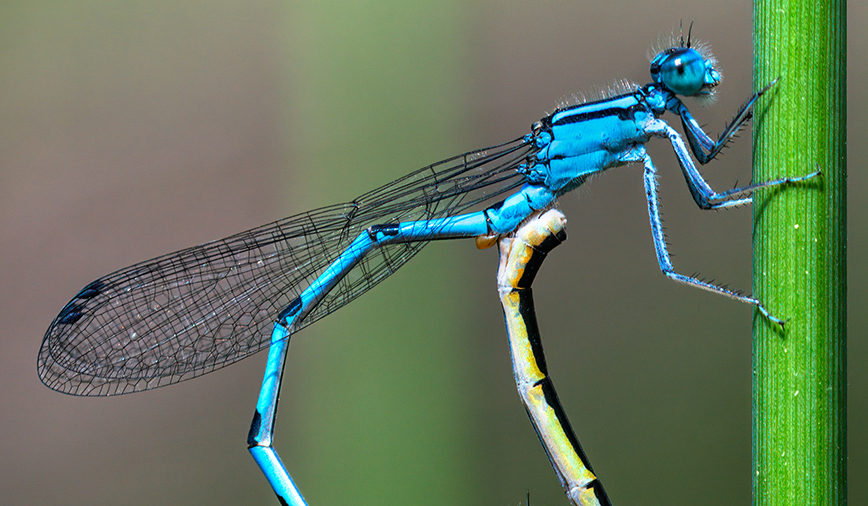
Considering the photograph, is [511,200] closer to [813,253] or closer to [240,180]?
[813,253]

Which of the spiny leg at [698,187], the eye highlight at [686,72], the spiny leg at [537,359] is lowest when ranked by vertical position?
the spiny leg at [537,359]

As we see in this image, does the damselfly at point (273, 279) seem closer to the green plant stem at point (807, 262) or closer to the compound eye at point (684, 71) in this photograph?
the compound eye at point (684, 71)

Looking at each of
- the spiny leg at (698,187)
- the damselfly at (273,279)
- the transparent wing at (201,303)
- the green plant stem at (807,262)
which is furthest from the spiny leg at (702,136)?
the transparent wing at (201,303)

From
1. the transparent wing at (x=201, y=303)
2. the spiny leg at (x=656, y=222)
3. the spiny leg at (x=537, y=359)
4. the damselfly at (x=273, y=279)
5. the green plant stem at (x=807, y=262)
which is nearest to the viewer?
the green plant stem at (x=807, y=262)

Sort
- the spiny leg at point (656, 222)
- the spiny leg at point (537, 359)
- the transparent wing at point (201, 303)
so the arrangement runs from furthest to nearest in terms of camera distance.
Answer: the transparent wing at point (201, 303)
the spiny leg at point (537, 359)
the spiny leg at point (656, 222)

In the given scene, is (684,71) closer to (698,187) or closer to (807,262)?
(698,187)

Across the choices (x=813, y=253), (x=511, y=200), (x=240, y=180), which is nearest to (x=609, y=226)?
(x=511, y=200)

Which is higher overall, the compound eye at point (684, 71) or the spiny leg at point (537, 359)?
the compound eye at point (684, 71)

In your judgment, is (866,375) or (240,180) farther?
(240,180)
